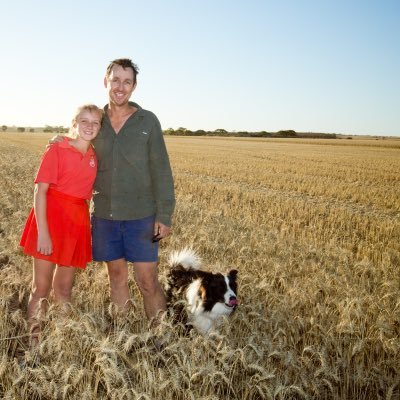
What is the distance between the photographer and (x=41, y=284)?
384 cm

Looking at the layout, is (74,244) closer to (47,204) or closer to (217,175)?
(47,204)

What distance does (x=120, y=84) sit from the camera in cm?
369

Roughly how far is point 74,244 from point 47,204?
47cm

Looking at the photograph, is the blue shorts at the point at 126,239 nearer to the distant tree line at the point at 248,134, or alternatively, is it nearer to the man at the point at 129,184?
the man at the point at 129,184

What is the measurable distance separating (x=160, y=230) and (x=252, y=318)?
1612 mm

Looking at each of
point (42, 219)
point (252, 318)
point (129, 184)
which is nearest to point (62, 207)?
point (42, 219)

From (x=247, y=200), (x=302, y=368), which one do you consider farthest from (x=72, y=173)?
(x=247, y=200)

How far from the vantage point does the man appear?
380cm

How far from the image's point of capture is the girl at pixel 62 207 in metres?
3.62

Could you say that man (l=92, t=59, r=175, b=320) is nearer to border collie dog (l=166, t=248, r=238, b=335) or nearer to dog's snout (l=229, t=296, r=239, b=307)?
border collie dog (l=166, t=248, r=238, b=335)

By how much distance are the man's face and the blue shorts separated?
119 centimetres

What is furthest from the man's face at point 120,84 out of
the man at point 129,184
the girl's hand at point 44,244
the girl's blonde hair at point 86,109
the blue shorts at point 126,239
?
the girl's hand at point 44,244

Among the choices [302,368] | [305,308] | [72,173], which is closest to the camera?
[302,368]

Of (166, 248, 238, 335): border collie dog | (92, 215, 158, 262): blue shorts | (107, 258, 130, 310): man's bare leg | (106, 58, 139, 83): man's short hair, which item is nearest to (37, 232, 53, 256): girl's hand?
(92, 215, 158, 262): blue shorts
